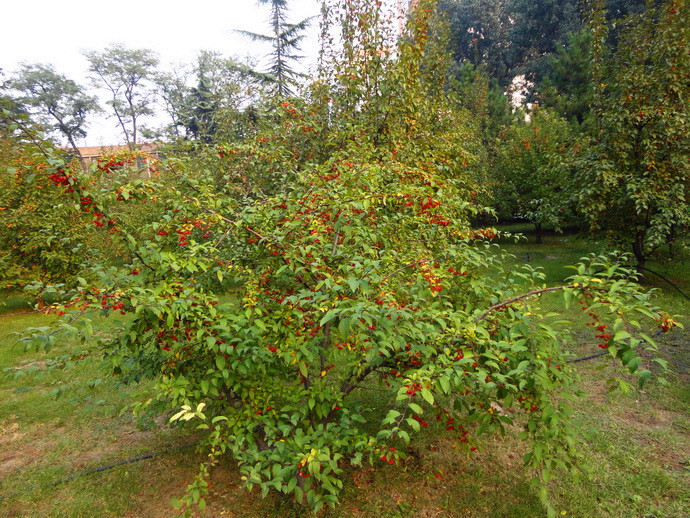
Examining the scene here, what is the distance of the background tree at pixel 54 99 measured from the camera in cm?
Answer: 3177

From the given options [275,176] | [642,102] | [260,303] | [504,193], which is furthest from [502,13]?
[260,303]

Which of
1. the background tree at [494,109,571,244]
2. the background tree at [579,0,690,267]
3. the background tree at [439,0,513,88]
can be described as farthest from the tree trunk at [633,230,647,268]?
the background tree at [439,0,513,88]

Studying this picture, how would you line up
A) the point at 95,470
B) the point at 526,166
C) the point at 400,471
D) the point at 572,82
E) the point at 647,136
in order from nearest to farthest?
the point at 400,471 < the point at 95,470 < the point at 647,136 < the point at 526,166 < the point at 572,82

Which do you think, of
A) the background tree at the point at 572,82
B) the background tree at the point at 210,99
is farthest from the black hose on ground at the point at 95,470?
the background tree at the point at 572,82

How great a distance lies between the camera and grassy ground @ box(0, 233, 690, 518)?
3.08 meters

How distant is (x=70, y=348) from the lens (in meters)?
6.98

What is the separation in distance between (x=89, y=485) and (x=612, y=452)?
4.89 m

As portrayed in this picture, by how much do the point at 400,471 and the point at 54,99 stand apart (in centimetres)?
4180

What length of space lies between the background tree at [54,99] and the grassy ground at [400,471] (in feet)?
114

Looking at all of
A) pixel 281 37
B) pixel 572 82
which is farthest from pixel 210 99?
pixel 572 82

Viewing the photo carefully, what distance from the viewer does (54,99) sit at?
3275cm

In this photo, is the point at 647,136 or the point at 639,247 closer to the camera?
the point at 647,136

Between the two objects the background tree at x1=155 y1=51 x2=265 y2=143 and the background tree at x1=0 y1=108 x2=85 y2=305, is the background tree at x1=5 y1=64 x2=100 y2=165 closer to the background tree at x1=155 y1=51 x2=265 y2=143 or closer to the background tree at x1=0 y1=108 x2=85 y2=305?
the background tree at x1=155 y1=51 x2=265 y2=143

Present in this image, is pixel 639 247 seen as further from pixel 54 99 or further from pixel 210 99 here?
pixel 54 99
